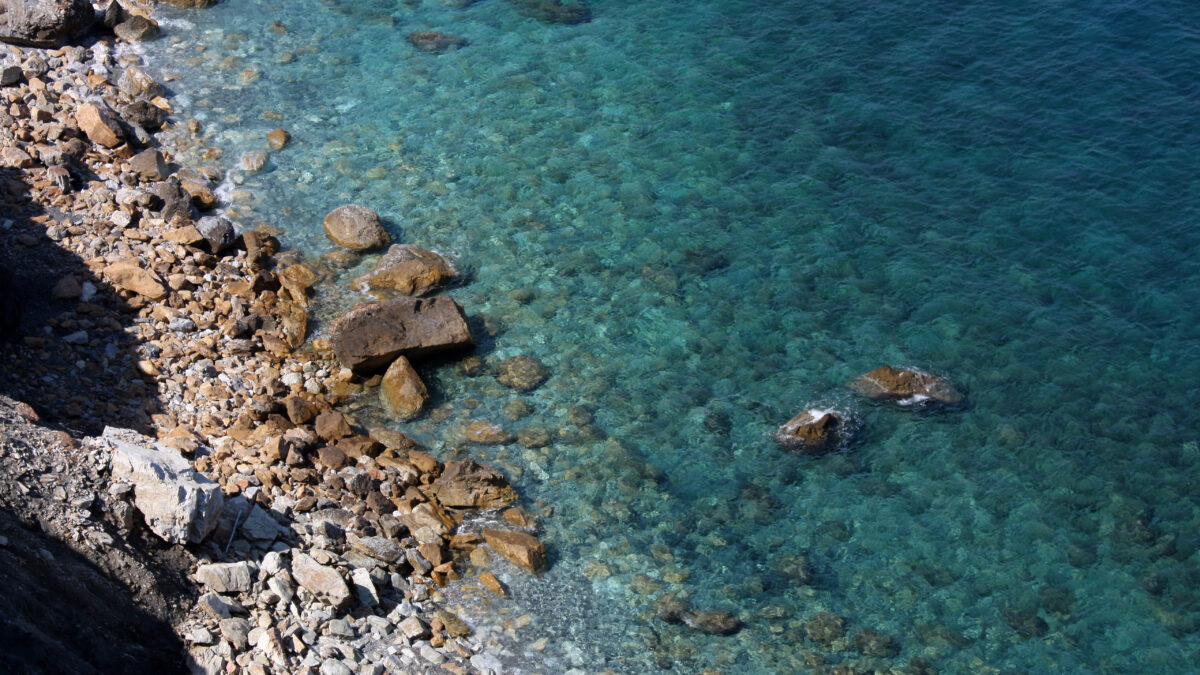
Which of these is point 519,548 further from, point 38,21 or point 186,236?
point 38,21

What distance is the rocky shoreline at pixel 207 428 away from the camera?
9.92 meters

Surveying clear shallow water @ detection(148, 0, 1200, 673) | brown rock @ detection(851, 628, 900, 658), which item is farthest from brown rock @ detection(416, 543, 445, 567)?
brown rock @ detection(851, 628, 900, 658)

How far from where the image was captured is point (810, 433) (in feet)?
43.9

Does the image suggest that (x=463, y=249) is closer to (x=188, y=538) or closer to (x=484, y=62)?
(x=484, y=62)

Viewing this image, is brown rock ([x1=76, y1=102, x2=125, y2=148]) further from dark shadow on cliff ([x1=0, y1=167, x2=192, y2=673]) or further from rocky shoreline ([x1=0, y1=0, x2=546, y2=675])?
dark shadow on cliff ([x1=0, y1=167, x2=192, y2=673])

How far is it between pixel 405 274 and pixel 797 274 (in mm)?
6109

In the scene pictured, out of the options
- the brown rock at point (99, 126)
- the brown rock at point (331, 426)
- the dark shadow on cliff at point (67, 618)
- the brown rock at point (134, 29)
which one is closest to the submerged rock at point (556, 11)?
the brown rock at point (134, 29)

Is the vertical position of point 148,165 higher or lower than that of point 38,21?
lower

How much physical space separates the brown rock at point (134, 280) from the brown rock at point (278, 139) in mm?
4465

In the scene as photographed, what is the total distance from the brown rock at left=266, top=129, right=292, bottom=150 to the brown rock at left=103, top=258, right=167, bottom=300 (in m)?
4.46

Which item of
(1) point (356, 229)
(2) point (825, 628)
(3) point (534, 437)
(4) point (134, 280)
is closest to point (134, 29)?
(1) point (356, 229)

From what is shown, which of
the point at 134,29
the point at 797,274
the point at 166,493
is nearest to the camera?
the point at 166,493

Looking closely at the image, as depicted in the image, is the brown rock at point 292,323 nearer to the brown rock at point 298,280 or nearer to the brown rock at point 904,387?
the brown rock at point 298,280

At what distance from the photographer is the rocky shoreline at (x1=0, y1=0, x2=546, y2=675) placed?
9.92m
